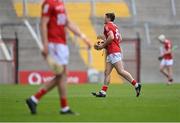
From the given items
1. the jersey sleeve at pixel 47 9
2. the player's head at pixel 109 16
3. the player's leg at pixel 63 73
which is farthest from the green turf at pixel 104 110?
the player's head at pixel 109 16

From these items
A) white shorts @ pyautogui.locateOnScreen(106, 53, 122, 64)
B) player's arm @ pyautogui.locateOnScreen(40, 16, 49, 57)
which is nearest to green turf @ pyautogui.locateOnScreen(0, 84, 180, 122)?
player's arm @ pyautogui.locateOnScreen(40, 16, 49, 57)

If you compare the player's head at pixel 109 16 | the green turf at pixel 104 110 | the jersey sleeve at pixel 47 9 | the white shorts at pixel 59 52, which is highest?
the jersey sleeve at pixel 47 9

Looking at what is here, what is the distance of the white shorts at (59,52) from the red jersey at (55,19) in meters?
0.09

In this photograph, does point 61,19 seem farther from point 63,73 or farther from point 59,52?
point 63,73

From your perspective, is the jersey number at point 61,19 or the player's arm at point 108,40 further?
the player's arm at point 108,40

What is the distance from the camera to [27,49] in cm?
3703

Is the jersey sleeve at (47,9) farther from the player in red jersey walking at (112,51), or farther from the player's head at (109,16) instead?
the player's head at (109,16)

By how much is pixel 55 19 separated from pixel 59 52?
626 millimetres

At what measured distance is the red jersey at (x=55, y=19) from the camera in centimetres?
1391

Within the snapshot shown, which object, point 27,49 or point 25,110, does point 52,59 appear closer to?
point 25,110

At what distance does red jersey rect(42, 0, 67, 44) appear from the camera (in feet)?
45.6

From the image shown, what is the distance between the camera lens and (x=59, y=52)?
45.5 ft

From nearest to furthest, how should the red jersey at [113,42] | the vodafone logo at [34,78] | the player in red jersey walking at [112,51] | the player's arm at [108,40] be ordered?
the player's arm at [108,40], the player in red jersey walking at [112,51], the red jersey at [113,42], the vodafone logo at [34,78]

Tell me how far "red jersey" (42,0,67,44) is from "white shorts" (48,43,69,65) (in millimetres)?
95
